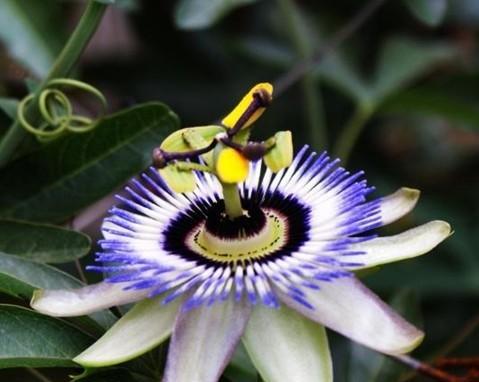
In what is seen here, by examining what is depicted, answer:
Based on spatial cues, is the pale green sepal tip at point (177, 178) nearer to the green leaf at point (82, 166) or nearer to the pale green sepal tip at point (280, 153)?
the pale green sepal tip at point (280, 153)

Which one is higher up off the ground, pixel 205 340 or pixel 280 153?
pixel 280 153

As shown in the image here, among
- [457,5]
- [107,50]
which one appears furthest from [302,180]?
[107,50]

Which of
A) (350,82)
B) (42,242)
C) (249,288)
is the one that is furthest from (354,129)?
(249,288)

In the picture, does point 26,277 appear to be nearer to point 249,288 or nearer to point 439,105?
point 249,288

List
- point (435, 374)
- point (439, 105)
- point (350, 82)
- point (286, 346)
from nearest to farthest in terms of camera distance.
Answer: point (286, 346)
point (435, 374)
point (439, 105)
point (350, 82)

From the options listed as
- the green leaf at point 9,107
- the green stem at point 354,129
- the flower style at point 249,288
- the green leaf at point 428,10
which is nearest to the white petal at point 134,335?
the flower style at point 249,288

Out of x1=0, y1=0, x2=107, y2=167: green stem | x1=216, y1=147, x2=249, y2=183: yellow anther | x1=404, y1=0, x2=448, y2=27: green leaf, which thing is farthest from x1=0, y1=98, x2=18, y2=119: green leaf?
x1=404, y1=0, x2=448, y2=27: green leaf

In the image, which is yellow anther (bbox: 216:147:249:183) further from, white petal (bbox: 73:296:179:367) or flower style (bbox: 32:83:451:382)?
white petal (bbox: 73:296:179:367)
